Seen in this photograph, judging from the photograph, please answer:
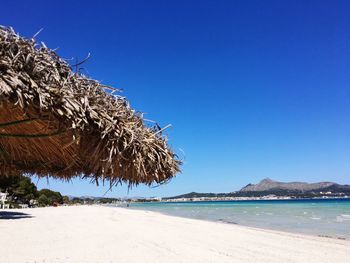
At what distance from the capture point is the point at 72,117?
173 cm

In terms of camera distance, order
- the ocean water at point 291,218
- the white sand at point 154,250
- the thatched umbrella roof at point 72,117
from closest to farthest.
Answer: the thatched umbrella roof at point 72,117 < the white sand at point 154,250 < the ocean water at point 291,218

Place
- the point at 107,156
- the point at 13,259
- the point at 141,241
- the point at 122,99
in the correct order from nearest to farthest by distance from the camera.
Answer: the point at 107,156, the point at 122,99, the point at 13,259, the point at 141,241

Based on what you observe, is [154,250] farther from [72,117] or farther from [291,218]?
[291,218]

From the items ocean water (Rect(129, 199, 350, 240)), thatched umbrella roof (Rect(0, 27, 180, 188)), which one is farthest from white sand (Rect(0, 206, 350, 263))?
thatched umbrella roof (Rect(0, 27, 180, 188))

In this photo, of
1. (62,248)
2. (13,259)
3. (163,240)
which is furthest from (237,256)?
(13,259)

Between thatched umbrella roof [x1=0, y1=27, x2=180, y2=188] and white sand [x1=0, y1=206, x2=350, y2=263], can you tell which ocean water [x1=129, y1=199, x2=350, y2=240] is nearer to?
white sand [x1=0, y1=206, x2=350, y2=263]

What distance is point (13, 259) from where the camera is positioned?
6.92 meters

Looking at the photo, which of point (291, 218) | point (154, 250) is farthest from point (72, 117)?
point (291, 218)

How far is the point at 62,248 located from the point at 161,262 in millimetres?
2722

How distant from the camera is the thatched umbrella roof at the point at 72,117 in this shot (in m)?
1.62

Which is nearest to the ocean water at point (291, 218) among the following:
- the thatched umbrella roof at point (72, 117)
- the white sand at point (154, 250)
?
the white sand at point (154, 250)

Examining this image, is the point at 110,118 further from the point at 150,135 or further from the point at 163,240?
the point at 163,240

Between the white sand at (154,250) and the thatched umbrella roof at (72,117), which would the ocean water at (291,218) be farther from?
the thatched umbrella roof at (72,117)

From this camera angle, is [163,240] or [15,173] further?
[163,240]
